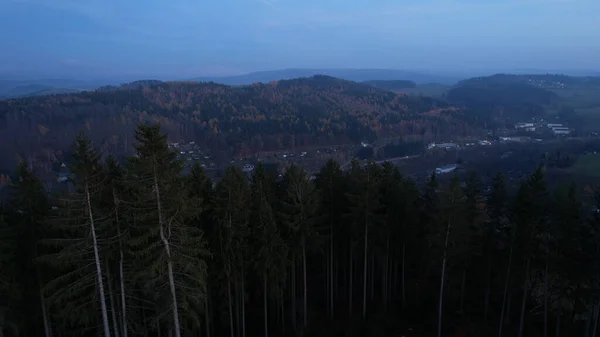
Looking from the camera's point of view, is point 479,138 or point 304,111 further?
point 304,111

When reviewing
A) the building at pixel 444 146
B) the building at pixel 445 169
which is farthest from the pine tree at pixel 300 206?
the building at pixel 444 146

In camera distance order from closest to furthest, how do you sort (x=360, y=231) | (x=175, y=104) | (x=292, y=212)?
(x=292, y=212)
(x=360, y=231)
(x=175, y=104)

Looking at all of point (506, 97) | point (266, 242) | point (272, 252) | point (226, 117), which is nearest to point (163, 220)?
point (266, 242)

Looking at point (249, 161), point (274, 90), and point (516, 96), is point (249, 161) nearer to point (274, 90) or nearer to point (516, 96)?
point (274, 90)

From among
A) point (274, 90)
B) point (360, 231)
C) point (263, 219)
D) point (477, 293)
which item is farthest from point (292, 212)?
point (274, 90)

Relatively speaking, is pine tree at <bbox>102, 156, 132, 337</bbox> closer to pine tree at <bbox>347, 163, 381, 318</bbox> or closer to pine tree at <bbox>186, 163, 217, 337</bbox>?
pine tree at <bbox>186, 163, 217, 337</bbox>

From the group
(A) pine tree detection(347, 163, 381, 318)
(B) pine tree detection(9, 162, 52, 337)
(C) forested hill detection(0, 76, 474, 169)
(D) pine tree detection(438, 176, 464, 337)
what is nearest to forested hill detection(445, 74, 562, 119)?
(C) forested hill detection(0, 76, 474, 169)
